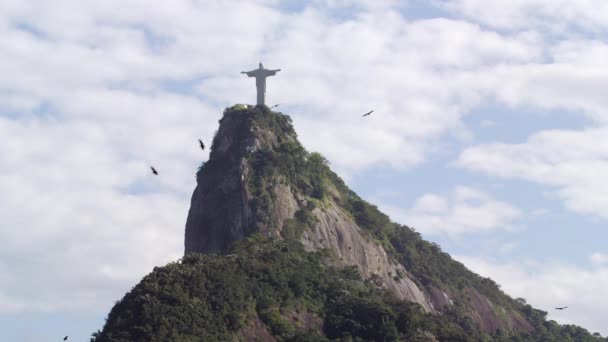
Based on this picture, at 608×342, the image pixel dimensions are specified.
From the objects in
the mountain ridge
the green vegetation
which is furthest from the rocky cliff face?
the green vegetation

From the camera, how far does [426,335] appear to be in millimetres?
99062

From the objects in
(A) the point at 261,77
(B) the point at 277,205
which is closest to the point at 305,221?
(B) the point at 277,205

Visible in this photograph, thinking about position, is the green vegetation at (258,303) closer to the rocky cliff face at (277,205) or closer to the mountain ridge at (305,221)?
the mountain ridge at (305,221)

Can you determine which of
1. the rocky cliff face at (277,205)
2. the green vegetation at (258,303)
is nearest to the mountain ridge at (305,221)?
the rocky cliff face at (277,205)

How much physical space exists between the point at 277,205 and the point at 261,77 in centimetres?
1913

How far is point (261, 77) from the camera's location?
13350 centimetres

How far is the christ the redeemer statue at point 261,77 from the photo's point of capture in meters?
132

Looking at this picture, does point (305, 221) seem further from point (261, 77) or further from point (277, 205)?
point (261, 77)

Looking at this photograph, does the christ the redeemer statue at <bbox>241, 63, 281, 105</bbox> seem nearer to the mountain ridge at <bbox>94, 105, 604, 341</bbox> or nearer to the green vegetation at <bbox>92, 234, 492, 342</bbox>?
the mountain ridge at <bbox>94, 105, 604, 341</bbox>

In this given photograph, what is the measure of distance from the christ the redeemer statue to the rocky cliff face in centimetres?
264

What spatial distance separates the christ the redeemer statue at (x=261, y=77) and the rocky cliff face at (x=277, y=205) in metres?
2.64

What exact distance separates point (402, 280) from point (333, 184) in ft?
50.4

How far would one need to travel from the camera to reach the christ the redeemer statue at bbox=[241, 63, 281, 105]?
13238cm

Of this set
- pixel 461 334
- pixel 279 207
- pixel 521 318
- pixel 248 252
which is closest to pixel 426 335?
pixel 461 334
